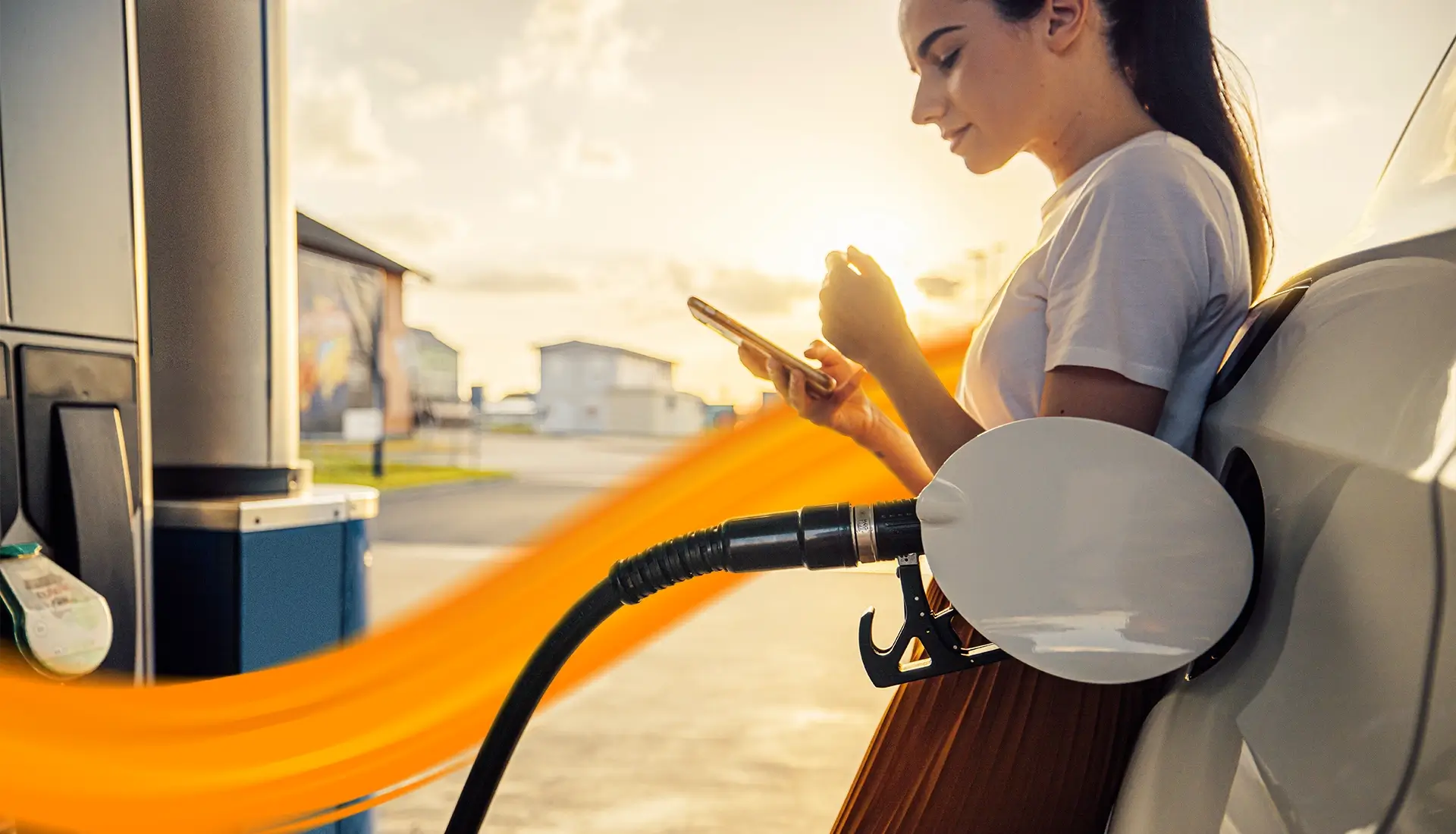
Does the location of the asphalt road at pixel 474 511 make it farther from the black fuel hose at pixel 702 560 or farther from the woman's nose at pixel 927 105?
the woman's nose at pixel 927 105

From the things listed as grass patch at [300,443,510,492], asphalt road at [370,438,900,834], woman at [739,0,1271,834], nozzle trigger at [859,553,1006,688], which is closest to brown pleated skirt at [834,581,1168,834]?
woman at [739,0,1271,834]

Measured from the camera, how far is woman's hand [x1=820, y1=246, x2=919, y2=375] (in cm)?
86

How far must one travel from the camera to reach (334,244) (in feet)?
34.4

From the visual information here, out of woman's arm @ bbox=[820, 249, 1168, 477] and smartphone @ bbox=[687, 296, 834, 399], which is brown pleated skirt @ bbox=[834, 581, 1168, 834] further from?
smartphone @ bbox=[687, 296, 834, 399]

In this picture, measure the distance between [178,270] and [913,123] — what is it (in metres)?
1.19

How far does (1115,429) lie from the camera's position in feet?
1.85

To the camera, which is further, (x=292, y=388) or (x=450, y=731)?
(x=450, y=731)

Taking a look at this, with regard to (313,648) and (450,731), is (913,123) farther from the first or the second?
(450,731)

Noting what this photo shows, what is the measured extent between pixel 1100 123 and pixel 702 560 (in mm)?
490

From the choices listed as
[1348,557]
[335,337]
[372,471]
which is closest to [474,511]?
[335,337]

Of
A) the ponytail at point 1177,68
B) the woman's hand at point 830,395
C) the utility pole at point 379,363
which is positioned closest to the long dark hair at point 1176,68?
the ponytail at point 1177,68


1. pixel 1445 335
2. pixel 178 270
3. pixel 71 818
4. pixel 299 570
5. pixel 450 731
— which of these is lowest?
pixel 450 731

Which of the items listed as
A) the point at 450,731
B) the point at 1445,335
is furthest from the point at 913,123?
the point at 450,731

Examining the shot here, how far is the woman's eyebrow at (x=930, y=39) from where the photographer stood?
844 millimetres
